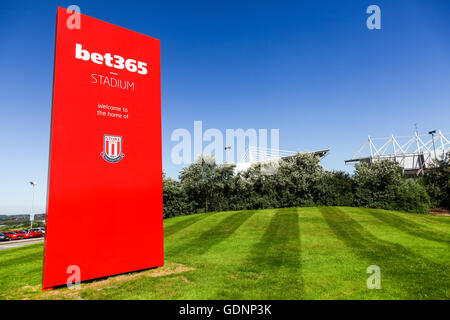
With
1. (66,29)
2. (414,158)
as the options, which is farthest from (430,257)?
(414,158)

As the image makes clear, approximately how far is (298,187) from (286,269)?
27670 mm

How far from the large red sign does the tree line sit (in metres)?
28.4

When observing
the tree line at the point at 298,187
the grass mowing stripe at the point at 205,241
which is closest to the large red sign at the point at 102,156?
the grass mowing stripe at the point at 205,241

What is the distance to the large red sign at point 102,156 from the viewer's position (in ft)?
24.1

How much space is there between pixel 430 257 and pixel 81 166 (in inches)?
496

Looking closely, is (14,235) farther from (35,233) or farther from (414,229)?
(414,229)

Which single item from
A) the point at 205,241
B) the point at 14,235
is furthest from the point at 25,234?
the point at 205,241

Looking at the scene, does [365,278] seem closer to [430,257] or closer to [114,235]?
[430,257]

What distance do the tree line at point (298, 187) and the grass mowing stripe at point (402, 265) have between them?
65.0 feet

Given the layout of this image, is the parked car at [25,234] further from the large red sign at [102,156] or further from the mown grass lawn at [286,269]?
the large red sign at [102,156]

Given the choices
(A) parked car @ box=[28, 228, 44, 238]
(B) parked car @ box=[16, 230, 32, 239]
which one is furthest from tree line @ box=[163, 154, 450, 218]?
(B) parked car @ box=[16, 230, 32, 239]

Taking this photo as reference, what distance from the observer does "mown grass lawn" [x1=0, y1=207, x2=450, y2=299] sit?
643cm

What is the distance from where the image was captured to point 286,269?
8.27 m
